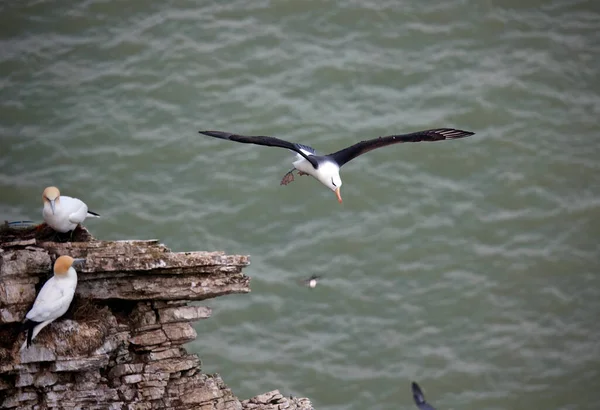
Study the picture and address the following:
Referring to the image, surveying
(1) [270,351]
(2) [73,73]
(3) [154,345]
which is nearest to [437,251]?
(1) [270,351]

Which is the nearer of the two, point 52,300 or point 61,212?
point 52,300

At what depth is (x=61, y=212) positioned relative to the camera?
1468cm

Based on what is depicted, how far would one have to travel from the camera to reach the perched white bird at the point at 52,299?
1313cm

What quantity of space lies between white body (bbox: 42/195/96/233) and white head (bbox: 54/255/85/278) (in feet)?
4.90

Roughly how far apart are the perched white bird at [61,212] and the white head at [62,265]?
4.90ft

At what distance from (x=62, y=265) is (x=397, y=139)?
19.4 feet

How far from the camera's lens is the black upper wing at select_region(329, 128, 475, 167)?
54.1 feet

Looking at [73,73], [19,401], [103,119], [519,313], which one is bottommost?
[19,401]

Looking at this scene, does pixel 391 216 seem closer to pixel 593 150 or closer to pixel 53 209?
pixel 593 150

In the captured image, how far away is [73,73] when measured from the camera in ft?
97.9

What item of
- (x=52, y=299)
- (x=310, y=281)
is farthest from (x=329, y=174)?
(x=310, y=281)

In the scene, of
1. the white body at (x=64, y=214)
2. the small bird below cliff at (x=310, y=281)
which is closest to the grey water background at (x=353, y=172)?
the small bird below cliff at (x=310, y=281)

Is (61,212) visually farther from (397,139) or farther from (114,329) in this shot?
(397,139)

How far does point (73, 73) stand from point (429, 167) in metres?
10.6
